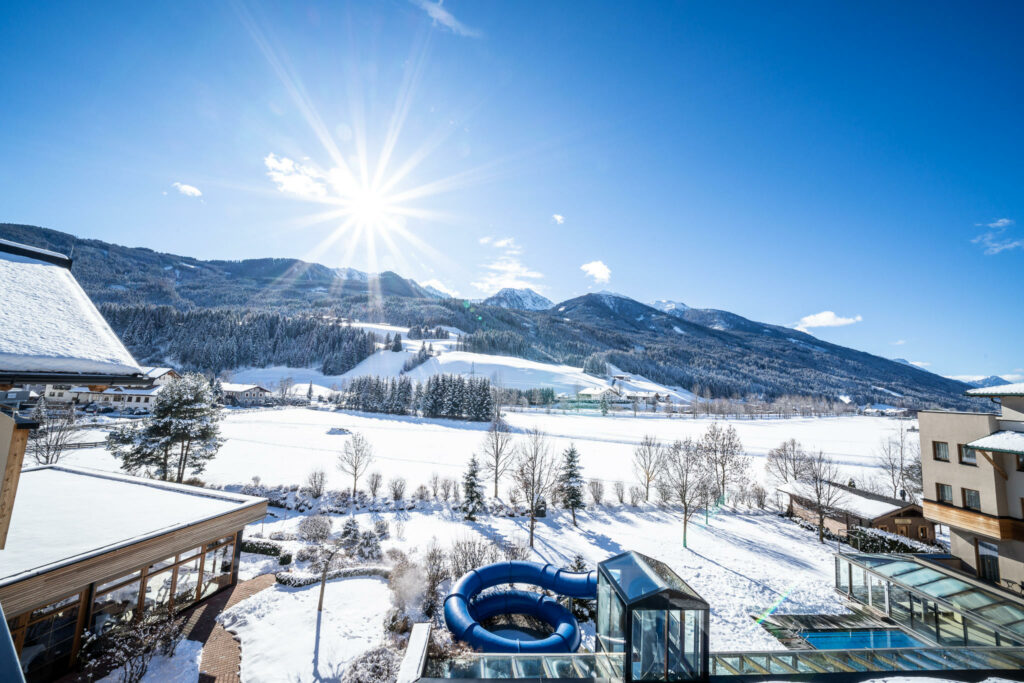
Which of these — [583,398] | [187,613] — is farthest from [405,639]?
[583,398]

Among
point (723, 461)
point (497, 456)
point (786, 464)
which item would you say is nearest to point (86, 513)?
point (497, 456)

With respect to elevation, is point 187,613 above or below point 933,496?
below

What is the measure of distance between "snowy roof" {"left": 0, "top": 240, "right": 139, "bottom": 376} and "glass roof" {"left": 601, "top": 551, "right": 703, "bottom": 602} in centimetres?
735

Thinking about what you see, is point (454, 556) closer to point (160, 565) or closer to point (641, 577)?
point (160, 565)

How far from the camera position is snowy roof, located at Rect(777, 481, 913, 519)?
23.7 metres

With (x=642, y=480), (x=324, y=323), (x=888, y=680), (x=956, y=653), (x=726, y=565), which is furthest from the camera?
(x=324, y=323)

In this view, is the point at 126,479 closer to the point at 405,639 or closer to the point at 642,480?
the point at 405,639

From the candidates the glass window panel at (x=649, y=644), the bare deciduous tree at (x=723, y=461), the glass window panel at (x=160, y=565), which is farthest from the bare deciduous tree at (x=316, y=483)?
the bare deciduous tree at (x=723, y=461)

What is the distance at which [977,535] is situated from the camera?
43.4 feet

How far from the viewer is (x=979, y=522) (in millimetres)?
12461

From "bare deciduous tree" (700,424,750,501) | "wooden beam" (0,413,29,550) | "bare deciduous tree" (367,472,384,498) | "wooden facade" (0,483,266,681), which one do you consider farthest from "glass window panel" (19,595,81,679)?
"bare deciduous tree" (700,424,750,501)

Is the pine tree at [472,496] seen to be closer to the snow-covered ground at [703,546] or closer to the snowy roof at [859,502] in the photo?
the snow-covered ground at [703,546]

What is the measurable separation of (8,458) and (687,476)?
27549mm

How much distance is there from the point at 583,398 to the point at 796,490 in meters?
75.4
